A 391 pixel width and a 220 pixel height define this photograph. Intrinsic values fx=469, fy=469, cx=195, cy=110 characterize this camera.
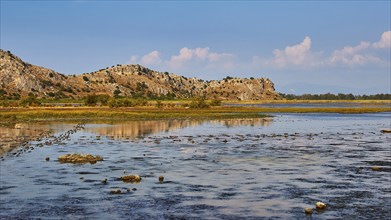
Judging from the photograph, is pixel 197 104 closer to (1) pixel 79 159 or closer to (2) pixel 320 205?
A: (1) pixel 79 159

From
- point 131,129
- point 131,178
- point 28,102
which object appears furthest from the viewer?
point 28,102

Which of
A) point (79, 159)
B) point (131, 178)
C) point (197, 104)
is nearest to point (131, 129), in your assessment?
point (79, 159)

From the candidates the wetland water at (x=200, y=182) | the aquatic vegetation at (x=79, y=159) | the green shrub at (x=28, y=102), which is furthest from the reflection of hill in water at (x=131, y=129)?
the green shrub at (x=28, y=102)

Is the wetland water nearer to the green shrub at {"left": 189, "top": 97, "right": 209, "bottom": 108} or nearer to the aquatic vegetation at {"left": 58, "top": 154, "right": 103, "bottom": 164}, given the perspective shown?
the aquatic vegetation at {"left": 58, "top": 154, "right": 103, "bottom": 164}

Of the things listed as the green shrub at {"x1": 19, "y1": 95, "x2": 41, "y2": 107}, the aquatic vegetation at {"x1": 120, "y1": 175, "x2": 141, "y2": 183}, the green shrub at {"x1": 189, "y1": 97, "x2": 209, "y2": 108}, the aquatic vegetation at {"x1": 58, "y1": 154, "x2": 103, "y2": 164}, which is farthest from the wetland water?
the green shrub at {"x1": 189, "y1": 97, "x2": 209, "y2": 108}

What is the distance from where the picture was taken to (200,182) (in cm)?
3075

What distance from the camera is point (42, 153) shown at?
44562mm

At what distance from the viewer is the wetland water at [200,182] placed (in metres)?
23.4

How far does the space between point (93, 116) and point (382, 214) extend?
316ft

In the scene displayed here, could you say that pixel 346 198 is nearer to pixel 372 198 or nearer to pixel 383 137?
pixel 372 198

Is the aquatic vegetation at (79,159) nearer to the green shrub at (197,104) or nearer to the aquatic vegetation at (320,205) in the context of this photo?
the aquatic vegetation at (320,205)

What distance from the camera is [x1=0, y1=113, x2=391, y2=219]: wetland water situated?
23.4 metres

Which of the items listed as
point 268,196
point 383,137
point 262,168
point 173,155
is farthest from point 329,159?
point 383,137

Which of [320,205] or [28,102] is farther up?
[28,102]
